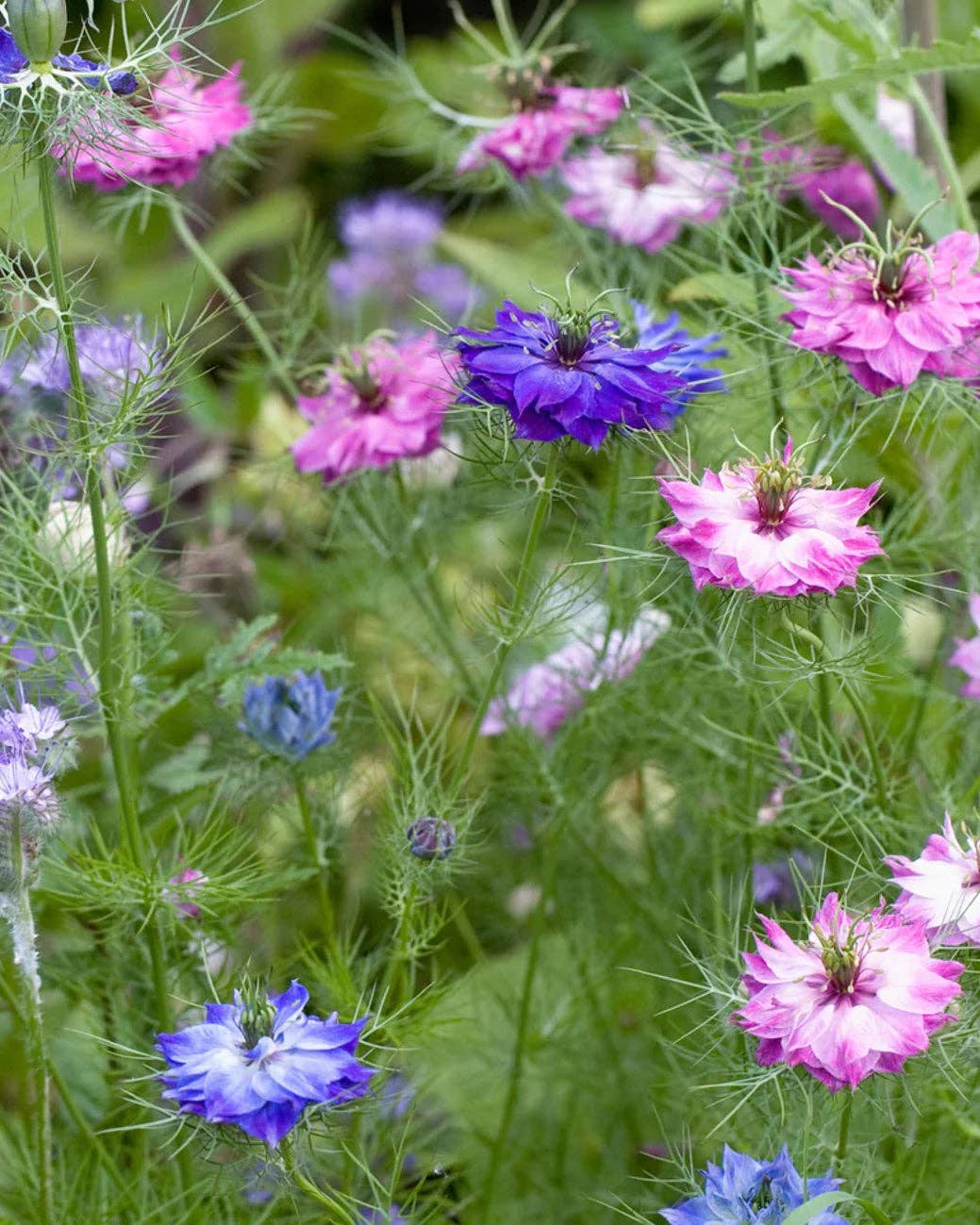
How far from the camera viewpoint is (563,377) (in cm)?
66

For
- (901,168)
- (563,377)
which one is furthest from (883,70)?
(563,377)

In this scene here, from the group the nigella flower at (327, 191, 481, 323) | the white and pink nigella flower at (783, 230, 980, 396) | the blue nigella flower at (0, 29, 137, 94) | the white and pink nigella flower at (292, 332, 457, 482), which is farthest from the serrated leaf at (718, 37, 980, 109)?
the nigella flower at (327, 191, 481, 323)

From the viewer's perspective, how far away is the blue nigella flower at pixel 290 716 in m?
0.85

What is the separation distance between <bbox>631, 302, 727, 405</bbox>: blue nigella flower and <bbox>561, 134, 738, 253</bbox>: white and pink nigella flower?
13cm

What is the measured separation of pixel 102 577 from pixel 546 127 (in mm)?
465

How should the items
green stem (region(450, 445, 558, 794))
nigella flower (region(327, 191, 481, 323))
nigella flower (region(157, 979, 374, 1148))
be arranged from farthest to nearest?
nigella flower (region(327, 191, 481, 323)), green stem (region(450, 445, 558, 794)), nigella flower (region(157, 979, 374, 1148))

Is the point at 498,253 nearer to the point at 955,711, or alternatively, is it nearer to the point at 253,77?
the point at 955,711

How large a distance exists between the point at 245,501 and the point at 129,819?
0.90 m

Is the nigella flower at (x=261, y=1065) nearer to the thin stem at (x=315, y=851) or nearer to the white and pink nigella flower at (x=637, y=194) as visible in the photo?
the thin stem at (x=315, y=851)

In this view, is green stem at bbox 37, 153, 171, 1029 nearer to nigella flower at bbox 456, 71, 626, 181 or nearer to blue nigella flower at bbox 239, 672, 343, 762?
blue nigella flower at bbox 239, 672, 343, 762

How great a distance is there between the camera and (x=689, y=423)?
3.05ft

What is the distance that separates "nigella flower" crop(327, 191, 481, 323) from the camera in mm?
1729

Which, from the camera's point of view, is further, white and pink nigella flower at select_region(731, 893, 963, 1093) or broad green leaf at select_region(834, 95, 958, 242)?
broad green leaf at select_region(834, 95, 958, 242)

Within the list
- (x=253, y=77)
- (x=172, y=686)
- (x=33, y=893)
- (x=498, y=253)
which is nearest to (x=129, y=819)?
(x=33, y=893)
